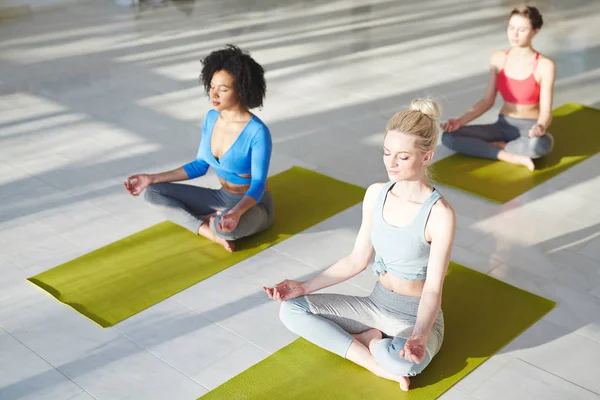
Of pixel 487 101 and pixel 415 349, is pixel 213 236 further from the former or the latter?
pixel 487 101

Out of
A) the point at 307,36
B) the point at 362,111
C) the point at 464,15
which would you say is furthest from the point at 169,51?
the point at 464,15

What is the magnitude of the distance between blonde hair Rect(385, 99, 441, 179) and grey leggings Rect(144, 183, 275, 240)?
3.95 ft

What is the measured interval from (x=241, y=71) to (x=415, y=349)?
4.88 feet

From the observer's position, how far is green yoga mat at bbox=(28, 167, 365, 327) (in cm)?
320

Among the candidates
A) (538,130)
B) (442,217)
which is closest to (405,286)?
(442,217)

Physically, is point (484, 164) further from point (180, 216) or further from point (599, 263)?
point (180, 216)

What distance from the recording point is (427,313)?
2.50 meters

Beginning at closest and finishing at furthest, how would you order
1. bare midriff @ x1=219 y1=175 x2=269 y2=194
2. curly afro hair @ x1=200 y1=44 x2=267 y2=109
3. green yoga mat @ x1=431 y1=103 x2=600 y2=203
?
curly afro hair @ x1=200 y1=44 x2=267 y2=109 < bare midriff @ x1=219 y1=175 x2=269 y2=194 < green yoga mat @ x1=431 y1=103 x2=600 y2=203

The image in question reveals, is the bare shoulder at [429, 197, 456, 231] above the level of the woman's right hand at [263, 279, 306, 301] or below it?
above

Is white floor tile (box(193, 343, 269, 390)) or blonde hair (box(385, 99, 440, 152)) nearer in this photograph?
blonde hair (box(385, 99, 440, 152))

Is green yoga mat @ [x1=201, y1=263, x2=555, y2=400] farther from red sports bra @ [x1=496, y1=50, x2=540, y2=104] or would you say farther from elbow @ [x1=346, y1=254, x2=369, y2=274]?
red sports bra @ [x1=496, y1=50, x2=540, y2=104]

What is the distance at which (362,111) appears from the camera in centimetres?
528

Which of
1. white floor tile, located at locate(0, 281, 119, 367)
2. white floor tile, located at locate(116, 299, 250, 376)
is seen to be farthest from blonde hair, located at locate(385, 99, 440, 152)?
white floor tile, located at locate(0, 281, 119, 367)

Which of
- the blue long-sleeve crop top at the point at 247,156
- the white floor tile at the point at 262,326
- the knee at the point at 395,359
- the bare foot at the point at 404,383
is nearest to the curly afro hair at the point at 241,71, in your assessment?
the blue long-sleeve crop top at the point at 247,156
